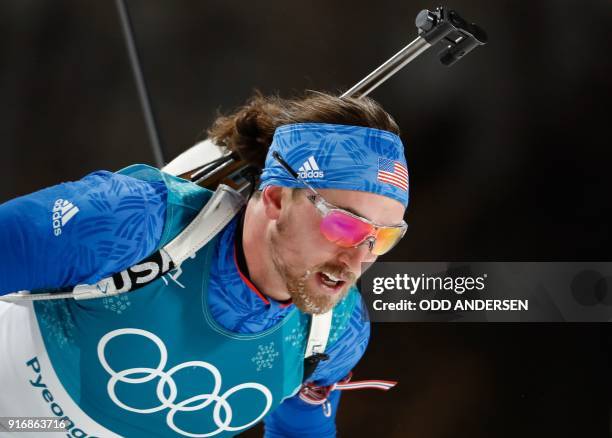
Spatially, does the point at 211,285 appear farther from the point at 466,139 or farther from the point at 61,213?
the point at 466,139

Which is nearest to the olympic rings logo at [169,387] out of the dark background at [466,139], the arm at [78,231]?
the arm at [78,231]

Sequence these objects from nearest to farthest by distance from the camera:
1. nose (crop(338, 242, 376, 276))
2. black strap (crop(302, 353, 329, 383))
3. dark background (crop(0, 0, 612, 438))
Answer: nose (crop(338, 242, 376, 276)) < black strap (crop(302, 353, 329, 383)) < dark background (crop(0, 0, 612, 438))

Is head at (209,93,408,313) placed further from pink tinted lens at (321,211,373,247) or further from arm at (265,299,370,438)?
arm at (265,299,370,438)

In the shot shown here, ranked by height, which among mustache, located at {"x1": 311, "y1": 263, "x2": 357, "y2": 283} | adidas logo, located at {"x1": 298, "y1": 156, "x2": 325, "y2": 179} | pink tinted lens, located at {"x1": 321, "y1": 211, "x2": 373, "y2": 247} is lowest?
mustache, located at {"x1": 311, "y1": 263, "x2": 357, "y2": 283}

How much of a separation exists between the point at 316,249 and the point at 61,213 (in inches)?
9.8

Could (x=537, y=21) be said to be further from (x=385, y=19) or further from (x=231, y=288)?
(x=231, y=288)

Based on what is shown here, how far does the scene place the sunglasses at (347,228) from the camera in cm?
79

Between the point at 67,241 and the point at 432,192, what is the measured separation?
0.60 metres

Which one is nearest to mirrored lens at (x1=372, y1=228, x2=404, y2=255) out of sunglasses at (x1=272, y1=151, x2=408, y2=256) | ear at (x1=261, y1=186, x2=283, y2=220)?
sunglasses at (x1=272, y1=151, x2=408, y2=256)

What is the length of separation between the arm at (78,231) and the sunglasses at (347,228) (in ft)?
0.52

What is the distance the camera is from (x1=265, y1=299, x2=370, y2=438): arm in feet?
3.16

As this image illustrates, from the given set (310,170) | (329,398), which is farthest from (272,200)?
(329,398)

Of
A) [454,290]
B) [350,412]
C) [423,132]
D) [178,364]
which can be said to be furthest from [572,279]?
[178,364]

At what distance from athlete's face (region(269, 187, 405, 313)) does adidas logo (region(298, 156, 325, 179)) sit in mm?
16
